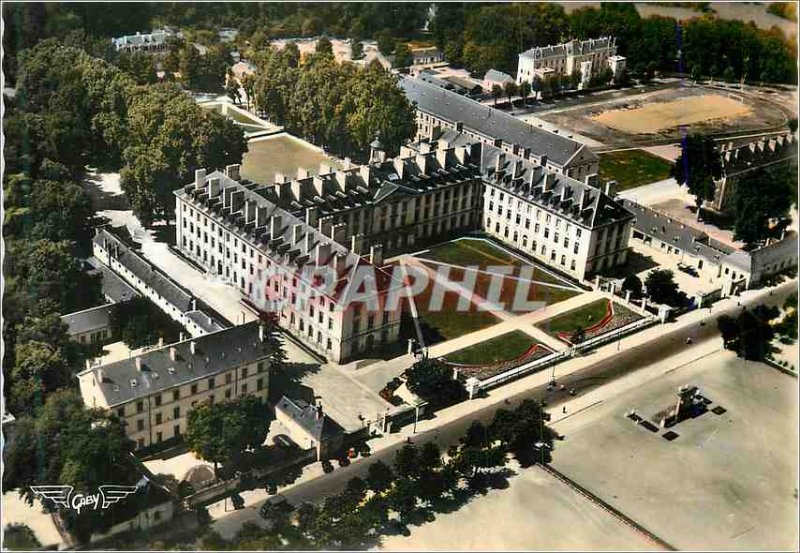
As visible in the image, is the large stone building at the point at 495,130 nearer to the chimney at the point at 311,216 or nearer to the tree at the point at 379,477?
the chimney at the point at 311,216

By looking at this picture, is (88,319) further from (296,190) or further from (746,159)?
(746,159)

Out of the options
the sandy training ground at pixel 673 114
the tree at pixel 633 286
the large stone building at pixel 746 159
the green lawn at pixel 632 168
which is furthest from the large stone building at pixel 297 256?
the sandy training ground at pixel 673 114

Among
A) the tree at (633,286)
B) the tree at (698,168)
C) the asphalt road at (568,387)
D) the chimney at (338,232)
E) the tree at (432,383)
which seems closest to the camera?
the asphalt road at (568,387)

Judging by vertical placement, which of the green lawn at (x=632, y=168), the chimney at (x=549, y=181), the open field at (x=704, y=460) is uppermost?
the chimney at (x=549, y=181)

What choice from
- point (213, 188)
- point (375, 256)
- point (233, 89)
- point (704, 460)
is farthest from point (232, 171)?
point (233, 89)

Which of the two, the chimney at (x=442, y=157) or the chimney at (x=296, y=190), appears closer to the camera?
the chimney at (x=296, y=190)

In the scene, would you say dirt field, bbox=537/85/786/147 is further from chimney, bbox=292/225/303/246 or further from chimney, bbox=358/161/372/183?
chimney, bbox=292/225/303/246

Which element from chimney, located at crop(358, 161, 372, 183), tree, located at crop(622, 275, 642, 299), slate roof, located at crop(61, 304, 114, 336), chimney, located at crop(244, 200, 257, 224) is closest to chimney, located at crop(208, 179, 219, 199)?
chimney, located at crop(244, 200, 257, 224)
